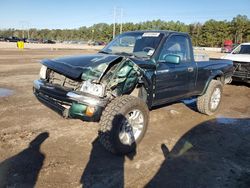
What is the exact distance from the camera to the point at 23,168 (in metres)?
3.70

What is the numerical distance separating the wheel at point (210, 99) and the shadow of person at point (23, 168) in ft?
13.3

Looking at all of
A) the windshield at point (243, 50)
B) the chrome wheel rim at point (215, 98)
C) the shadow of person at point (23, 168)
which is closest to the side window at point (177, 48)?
the chrome wheel rim at point (215, 98)

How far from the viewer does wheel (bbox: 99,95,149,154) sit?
402cm

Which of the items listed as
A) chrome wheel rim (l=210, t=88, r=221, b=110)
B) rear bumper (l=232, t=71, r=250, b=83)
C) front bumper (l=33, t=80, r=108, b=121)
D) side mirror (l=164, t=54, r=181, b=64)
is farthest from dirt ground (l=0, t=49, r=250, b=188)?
rear bumper (l=232, t=71, r=250, b=83)

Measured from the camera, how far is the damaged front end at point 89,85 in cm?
405

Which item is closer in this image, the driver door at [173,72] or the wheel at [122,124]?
the wheel at [122,124]

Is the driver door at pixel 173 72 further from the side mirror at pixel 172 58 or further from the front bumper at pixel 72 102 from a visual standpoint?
the front bumper at pixel 72 102

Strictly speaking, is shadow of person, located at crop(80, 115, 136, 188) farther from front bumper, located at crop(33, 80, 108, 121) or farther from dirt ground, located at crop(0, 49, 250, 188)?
front bumper, located at crop(33, 80, 108, 121)

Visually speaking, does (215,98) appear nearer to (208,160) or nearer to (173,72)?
(173,72)

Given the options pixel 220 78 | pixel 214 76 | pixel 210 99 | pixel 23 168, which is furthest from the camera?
pixel 220 78

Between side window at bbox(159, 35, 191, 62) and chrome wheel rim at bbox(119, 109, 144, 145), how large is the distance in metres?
1.28

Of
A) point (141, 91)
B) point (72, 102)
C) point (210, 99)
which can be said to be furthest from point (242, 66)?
point (72, 102)

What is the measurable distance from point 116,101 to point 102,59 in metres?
0.80

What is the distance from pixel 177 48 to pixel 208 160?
98.7 inches
